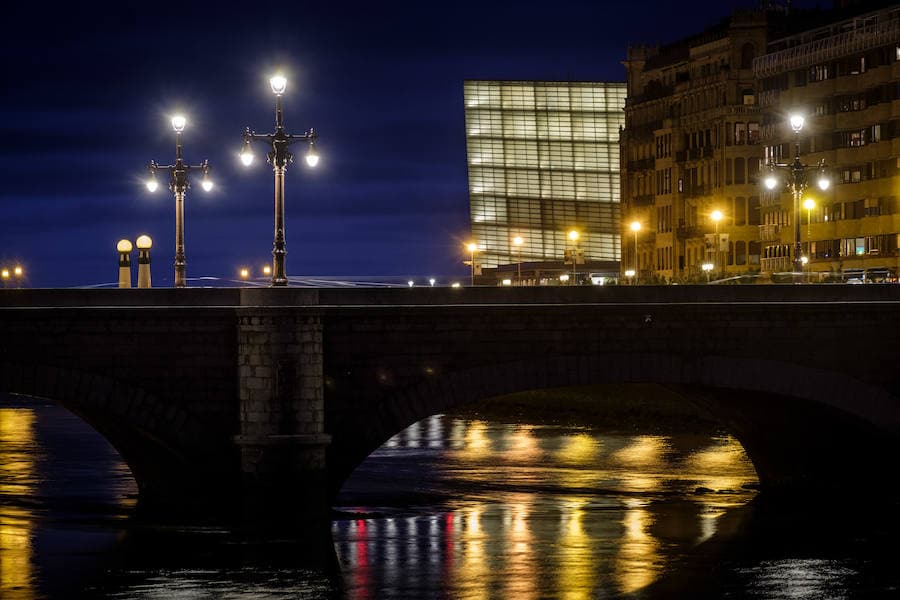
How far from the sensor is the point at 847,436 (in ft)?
175

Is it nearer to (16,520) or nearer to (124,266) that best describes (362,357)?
(16,520)

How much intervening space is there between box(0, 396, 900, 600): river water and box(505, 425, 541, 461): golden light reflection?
9.00 ft

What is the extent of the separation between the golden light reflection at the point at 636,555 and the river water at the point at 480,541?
0.20 feet

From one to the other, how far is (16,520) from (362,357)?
10.2m

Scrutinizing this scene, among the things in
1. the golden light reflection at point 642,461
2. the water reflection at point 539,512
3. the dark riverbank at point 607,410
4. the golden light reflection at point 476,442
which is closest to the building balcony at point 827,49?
the dark riverbank at point 607,410

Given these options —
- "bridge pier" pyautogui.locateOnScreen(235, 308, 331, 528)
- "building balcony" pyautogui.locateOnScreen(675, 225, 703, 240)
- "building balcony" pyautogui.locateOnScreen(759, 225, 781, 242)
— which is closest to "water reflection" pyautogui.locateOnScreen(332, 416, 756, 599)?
"bridge pier" pyautogui.locateOnScreen(235, 308, 331, 528)

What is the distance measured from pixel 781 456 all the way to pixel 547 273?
417ft

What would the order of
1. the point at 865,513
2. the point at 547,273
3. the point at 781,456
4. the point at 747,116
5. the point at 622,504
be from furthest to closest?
the point at 547,273
the point at 747,116
the point at 781,456
the point at 622,504
the point at 865,513

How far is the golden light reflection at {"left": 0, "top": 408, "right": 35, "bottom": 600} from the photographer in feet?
129

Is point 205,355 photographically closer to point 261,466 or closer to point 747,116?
point 261,466

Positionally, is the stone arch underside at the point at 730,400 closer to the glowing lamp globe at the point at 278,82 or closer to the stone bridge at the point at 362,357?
the stone bridge at the point at 362,357

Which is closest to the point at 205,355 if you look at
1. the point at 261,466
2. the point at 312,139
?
the point at 261,466

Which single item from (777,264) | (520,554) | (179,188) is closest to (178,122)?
(179,188)

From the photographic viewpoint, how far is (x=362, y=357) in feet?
152
